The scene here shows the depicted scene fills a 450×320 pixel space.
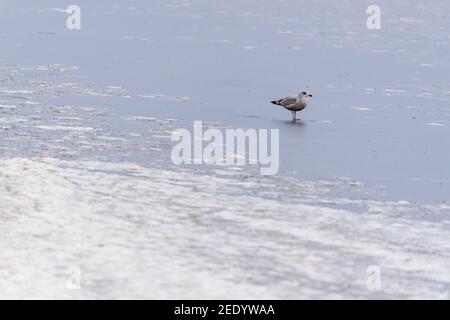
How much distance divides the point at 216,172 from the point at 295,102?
18.6ft

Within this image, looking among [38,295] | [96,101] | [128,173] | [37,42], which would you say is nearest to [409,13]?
[37,42]

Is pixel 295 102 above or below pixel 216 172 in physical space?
above

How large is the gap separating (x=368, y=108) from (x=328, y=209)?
344 inches

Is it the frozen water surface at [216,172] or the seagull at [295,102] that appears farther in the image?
the seagull at [295,102]

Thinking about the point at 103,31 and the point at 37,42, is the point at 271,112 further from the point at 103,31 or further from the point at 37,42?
the point at 103,31

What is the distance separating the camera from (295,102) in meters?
21.1

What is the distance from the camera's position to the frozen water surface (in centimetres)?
1116

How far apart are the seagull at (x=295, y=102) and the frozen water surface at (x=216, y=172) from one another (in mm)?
312

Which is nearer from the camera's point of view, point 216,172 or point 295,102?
point 216,172

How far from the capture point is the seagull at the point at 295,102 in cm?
2105

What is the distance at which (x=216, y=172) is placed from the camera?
15766 mm

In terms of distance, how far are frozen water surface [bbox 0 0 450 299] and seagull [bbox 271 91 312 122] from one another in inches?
12.3

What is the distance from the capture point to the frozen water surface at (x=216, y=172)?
36.6 feet

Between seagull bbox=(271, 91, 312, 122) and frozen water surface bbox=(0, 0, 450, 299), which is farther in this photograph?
seagull bbox=(271, 91, 312, 122)
